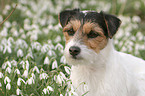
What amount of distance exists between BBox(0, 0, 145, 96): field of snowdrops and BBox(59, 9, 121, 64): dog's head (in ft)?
2.21

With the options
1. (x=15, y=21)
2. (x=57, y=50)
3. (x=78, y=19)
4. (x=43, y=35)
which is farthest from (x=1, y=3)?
(x=78, y=19)

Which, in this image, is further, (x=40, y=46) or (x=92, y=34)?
(x=40, y=46)

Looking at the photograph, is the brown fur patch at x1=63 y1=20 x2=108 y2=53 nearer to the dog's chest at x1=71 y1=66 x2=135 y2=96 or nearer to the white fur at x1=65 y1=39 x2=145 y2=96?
the white fur at x1=65 y1=39 x2=145 y2=96

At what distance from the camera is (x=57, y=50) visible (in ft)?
22.7

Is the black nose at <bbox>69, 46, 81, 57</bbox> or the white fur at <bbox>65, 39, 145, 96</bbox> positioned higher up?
the black nose at <bbox>69, 46, 81, 57</bbox>

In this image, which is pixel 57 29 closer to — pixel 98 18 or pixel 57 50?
pixel 57 50

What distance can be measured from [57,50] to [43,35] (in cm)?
200

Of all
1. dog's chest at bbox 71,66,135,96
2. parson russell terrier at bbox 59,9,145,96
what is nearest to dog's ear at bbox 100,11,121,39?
parson russell terrier at bbox 59,9,145,96

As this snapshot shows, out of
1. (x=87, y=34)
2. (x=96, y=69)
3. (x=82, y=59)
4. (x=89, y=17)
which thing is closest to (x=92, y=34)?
(x=87, y=34)

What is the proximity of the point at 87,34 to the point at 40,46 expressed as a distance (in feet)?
9.01

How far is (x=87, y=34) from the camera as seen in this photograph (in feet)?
13.7

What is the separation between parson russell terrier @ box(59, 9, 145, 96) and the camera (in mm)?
4059

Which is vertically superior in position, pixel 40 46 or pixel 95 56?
pixel 95 56

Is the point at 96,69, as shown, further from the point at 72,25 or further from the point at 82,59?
the point at 72,25
